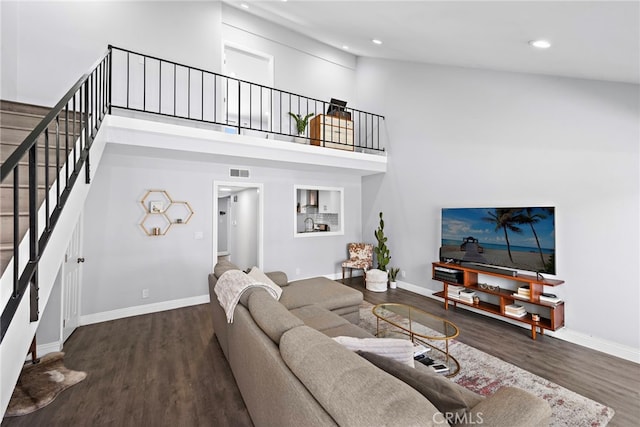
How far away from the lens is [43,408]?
2111mm

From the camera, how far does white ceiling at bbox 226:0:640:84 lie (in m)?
1.98

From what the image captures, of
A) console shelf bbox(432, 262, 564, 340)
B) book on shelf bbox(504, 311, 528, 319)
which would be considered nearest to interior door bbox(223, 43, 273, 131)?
console shelf bbox(432, 262, 564, 340)

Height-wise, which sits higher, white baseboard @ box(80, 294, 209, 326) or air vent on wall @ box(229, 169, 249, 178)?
air vent on wall @ box(229, 169, 249, 178)

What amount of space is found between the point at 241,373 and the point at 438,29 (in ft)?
12.6

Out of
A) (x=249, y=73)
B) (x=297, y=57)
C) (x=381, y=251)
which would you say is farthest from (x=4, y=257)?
(x=249, y=73)

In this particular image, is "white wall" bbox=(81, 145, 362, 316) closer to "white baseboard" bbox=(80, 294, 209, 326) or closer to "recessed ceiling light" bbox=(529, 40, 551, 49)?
"white baseboard" bbox=(80, 294, 209, 326)

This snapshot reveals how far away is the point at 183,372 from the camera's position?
2602mm

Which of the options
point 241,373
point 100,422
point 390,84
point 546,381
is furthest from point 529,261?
point 100,422

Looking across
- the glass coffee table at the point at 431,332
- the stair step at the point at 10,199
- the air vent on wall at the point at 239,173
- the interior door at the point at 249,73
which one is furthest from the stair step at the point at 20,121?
the glass coffee table at the point at 431,332

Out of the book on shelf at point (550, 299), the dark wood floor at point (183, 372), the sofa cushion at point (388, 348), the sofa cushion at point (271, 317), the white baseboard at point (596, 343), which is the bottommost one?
the dark wood floor at point (183, 372)

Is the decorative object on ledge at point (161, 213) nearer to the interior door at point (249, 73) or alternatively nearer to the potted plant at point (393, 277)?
the interior door at point (249, 73)

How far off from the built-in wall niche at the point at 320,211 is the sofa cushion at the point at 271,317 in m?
4.10

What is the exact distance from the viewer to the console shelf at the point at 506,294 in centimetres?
320

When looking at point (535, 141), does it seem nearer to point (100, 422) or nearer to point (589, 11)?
point (589, 11)
